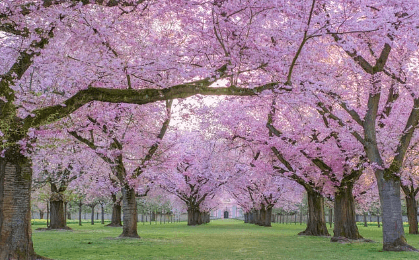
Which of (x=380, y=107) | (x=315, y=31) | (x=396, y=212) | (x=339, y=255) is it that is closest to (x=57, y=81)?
(x=315, y=31)

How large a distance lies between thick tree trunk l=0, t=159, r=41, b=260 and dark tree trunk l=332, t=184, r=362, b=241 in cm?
1633

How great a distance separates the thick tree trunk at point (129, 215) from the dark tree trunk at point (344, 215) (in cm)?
1153

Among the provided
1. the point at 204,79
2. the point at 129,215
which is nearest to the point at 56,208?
the point at 129,215

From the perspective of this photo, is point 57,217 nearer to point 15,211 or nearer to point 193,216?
point 193,216

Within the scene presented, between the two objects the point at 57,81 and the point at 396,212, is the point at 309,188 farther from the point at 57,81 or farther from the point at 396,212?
the point at 57,81

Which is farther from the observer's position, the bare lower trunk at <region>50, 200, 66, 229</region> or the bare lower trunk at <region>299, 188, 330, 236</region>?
the bare lower trunk at <region>50, 200, 66, 229</region>

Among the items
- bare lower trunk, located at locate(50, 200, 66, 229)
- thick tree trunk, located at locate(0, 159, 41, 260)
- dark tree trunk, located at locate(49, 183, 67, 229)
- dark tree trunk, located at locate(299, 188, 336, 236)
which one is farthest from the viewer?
bare lower trunk, located at locate(50, 200, 66, 229)

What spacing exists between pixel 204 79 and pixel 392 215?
985cm

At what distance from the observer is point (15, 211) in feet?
34.2

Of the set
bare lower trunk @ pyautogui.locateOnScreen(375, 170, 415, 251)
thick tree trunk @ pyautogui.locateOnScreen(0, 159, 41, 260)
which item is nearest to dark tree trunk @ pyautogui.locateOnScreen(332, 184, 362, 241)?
bare lower trunk @ pyautogui.locateOnScreen(375, 170, 415, 251)

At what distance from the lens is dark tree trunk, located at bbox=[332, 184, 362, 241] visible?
70.5 feet

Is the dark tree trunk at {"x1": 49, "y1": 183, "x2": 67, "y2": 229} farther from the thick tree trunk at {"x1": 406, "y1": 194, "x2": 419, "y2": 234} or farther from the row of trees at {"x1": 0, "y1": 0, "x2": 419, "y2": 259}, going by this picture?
the thick tree trunk at {"x1": 406, "y1": 194, "x2": 419, "y2": 234}

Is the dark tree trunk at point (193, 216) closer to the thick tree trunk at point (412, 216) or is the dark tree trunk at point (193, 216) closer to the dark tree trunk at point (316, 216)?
the dark tree trunk at point (316, 216)

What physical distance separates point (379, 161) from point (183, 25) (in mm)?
9600
